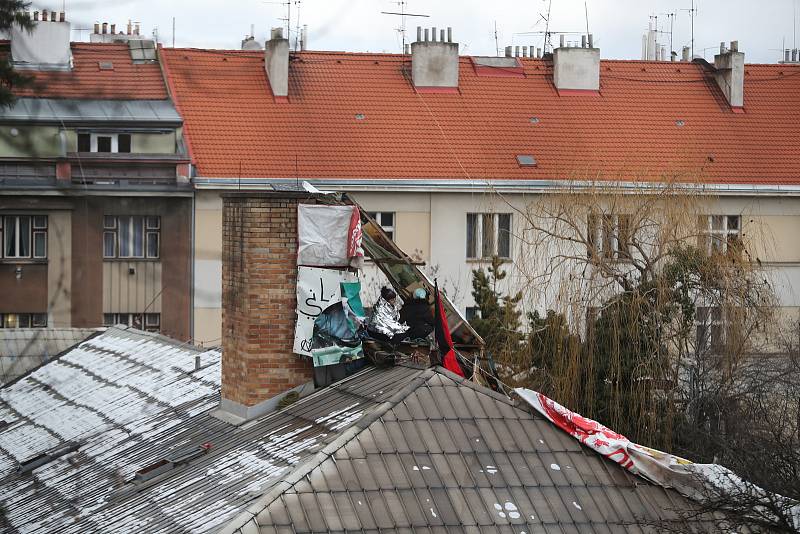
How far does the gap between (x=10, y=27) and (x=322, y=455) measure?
13.5ft

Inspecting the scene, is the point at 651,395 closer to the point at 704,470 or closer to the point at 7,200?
the point at 704,470

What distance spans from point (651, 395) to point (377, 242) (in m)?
7.99

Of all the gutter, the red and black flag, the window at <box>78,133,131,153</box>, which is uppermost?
the window at <box>78,133,131,153</box>

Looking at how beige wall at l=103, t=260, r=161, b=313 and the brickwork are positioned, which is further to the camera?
beige wall at l=103, t=260, r=161, b=313

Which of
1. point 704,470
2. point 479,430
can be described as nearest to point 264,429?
point 479,430

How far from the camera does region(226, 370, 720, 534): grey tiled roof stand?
8844mm

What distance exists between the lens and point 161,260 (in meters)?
31.0

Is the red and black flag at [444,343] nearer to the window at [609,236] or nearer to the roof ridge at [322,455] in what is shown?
the roof ridge at [322,455]

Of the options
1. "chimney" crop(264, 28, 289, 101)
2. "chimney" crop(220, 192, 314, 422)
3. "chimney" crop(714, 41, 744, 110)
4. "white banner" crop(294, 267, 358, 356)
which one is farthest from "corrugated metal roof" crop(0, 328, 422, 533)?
"chimney" crop(714, 41, 744, 110)

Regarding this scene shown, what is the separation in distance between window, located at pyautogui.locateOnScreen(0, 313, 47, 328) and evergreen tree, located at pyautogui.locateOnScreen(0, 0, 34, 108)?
79.4 ft

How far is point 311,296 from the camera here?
38.3ft

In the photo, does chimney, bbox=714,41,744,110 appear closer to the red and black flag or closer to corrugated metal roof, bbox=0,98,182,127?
the red and black flag

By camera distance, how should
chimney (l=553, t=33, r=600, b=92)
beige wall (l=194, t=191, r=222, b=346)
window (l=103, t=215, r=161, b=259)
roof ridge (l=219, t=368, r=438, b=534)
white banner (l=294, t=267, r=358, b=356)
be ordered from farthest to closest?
1. chimney (l=553, t=33, r=600, b=92)
2. window (l=103, t=215, r=161, b=259)
3. beige wall (l=194, t=191, r=222, b=346)
4. white banner (l=294, t=267, r=358, b=356)
5. roof ridge (l=219, t=368, r=438, b=534)

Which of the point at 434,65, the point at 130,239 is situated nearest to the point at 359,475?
the point at 130,239
